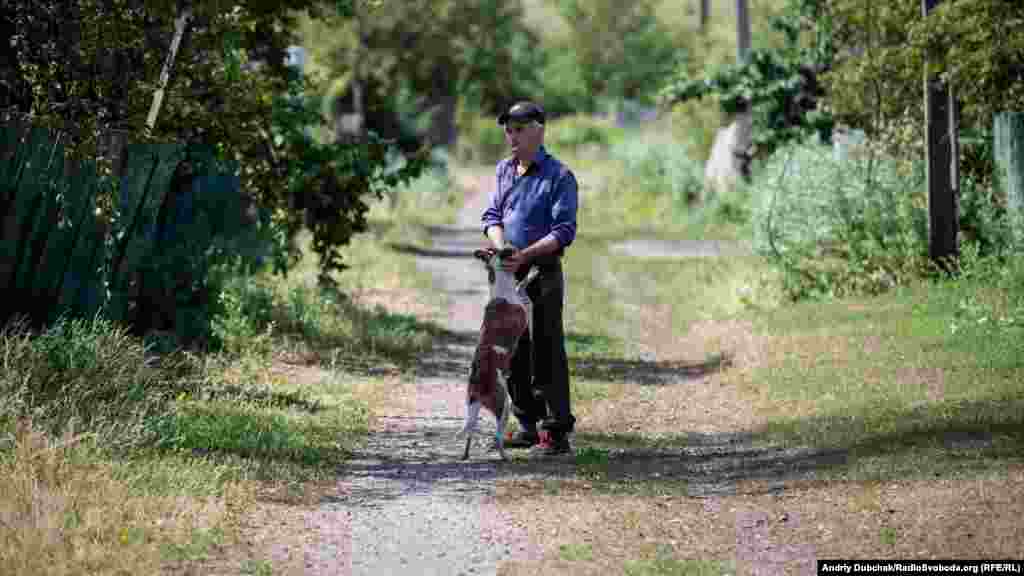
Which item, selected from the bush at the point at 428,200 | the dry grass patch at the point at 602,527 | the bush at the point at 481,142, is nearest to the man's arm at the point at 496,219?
the dry grass patch at the point at 602,527

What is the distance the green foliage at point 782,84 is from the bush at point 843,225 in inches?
116

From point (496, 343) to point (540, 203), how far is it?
0.88 m

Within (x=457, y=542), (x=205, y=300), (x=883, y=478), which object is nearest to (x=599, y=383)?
(x=205, y=300)

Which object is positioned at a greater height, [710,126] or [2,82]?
[710,126]

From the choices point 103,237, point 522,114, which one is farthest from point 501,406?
point 103,237

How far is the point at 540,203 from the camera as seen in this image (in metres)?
9.60

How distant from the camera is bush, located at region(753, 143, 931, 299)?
16.3 meters

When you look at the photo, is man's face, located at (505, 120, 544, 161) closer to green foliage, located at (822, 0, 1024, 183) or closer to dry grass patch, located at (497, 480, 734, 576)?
dry grass patch, located at (497, 480, 734, 576)

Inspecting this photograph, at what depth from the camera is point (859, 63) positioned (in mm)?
16875

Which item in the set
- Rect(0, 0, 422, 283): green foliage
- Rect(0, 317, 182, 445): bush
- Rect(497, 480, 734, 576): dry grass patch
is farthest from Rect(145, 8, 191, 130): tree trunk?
Rect(497, 480, 734, 576): dry grass patch

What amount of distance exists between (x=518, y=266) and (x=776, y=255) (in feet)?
26.1

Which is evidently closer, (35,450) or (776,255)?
(35,450)

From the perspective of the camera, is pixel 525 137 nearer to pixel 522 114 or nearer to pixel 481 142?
pixel 522 114

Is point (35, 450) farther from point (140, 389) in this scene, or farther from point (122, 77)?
point (122, 77)
